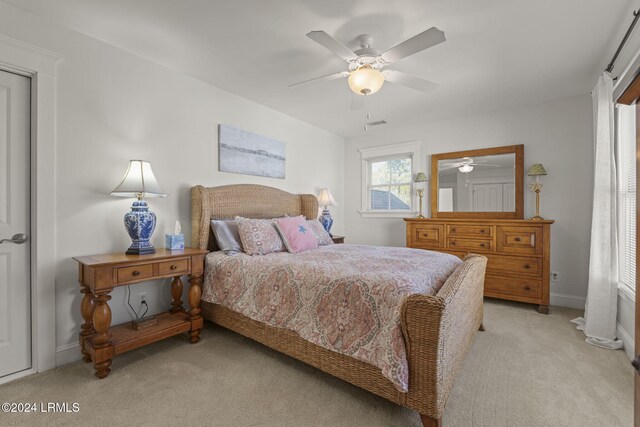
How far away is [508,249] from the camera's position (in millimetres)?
3479

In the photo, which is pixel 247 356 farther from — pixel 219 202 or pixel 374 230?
pixel 374 230

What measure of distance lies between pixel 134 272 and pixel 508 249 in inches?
151

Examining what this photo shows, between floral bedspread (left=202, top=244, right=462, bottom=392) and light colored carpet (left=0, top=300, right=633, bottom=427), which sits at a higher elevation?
floral bedspread (left=202, top=244, right=462, bottom=392)

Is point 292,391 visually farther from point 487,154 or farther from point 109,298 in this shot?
point 487,154

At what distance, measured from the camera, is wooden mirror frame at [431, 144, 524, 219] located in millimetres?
3771

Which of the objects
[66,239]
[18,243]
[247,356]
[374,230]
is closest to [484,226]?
[374,230]

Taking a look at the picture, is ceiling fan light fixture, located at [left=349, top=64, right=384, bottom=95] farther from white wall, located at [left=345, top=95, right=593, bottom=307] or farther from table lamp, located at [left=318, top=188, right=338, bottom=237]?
white wall, located at [left=345, top=95, right=593, bottom=307]

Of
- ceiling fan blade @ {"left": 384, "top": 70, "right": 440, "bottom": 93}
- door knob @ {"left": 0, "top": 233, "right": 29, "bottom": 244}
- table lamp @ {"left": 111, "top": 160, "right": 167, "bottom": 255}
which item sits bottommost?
door knob @ {"left": 0, "top": 233, "right": 29, "bottom": 244}

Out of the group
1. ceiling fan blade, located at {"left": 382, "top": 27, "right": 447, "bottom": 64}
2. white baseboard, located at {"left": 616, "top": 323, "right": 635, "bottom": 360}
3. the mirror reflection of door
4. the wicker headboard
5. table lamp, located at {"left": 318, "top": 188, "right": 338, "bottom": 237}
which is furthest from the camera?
table lamp, located at {"left": 318, "top": 188, "right": 338, "bottom": 237}

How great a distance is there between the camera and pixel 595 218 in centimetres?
274

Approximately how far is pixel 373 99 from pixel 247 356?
307 cm

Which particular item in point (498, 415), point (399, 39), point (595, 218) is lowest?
point (498, 415)

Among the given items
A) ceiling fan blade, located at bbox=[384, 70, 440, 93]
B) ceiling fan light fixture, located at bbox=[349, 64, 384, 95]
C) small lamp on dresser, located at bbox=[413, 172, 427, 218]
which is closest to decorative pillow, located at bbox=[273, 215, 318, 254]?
A: ceiling fan light fixture, located at bbox=[349, 64, 384, 95]

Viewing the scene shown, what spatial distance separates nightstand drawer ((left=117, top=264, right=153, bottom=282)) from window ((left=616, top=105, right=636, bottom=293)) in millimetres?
3837
